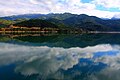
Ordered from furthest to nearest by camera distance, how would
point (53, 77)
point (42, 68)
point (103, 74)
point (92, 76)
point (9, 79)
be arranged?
1. point (42, 68)
2. point (103, 74)
3. point (92, 76)
4. point (53, 77)
5. point (9, 79)

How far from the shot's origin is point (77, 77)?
31078 mm

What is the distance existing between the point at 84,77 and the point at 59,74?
11.2ft

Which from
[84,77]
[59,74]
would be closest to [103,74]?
[84,77]

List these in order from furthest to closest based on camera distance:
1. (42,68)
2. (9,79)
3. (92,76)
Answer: (42,68) < (92,76) < (9,79)

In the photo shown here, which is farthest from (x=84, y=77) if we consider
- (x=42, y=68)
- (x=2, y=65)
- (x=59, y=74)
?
(x=2, y=65)

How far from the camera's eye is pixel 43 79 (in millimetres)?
28969

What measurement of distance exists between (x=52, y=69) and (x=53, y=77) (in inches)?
243

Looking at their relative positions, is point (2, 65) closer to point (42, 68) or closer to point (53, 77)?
point (42, 68)

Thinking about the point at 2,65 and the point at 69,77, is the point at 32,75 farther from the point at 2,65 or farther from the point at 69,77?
the point at 2,65

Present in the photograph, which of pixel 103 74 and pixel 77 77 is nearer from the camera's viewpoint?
pixel 77 77

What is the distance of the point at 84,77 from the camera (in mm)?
31312

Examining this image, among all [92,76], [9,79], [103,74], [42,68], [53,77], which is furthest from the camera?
[42,68]

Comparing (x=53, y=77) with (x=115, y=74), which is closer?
(x=53, y=77)

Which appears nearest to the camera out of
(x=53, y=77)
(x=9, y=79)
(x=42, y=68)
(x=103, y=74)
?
(x=9, y=79)
